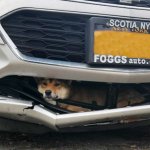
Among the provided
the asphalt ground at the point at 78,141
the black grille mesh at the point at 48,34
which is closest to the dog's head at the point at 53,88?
the black grille mesh at the point at 48,34

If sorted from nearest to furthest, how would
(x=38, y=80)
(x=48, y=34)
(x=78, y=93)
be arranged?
(x=48, y=34), (x=38, y=80), (x=78, y=93)

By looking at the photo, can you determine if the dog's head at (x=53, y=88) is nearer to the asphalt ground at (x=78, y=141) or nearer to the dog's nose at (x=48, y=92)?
the dog's nose at (x=48, y=92)

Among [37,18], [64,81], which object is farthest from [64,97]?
[37,18]

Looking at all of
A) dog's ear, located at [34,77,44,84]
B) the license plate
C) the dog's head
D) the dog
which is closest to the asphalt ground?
the dog

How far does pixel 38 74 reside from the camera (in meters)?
4.17

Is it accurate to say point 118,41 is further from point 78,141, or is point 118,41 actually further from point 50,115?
point 78,141

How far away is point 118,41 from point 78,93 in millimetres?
621

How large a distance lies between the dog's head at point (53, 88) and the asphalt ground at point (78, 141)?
0.63 m

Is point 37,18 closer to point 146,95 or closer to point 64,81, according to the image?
point 64,81

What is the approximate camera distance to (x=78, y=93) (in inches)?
177

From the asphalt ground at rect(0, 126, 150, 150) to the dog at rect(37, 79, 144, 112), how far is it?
51cm

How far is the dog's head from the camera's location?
14.1ft

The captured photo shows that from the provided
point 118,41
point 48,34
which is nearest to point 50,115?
point 48,34

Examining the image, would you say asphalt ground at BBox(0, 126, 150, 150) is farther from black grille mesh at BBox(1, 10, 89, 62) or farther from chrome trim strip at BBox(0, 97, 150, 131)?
black grille mesh at BBox(1, 10, 89, 62)
